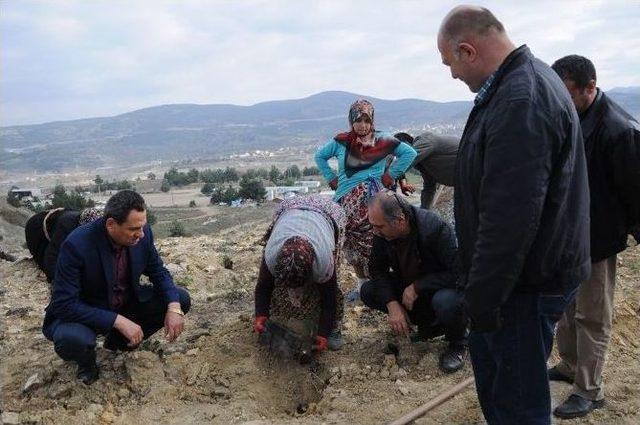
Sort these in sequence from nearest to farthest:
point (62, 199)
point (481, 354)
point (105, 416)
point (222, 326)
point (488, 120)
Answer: point (488, 120) → point (481, 354) → point (105, 416) → point (222, 326) → point (62, 199)

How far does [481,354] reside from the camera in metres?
1.99

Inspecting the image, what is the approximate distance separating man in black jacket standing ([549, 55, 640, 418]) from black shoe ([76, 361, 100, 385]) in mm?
2812

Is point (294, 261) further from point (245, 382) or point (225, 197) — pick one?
point (225, 197)

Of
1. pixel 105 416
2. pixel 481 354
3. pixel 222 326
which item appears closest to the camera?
pixel 481 354

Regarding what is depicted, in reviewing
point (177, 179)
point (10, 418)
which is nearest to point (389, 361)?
point (10, 418)

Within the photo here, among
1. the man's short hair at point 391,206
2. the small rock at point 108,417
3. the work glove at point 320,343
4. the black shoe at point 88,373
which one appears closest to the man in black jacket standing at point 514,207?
the man's short hair at point 391,206

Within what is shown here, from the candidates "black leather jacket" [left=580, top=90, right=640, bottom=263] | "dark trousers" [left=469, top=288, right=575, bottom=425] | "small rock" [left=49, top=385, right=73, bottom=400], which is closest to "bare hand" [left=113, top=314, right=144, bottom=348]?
"small rock" [left=49, top=385, right=73, bottom=400]

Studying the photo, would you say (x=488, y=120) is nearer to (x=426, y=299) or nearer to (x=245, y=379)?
(x=426, y=299)

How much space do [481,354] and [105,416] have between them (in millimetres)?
2302

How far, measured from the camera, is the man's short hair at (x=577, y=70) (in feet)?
8.11

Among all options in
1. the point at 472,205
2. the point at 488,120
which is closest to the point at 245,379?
the point at 472,205

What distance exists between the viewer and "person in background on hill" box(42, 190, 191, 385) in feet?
10.3

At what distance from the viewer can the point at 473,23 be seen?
1.77 metres

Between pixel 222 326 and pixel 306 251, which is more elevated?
pixel 306 251
